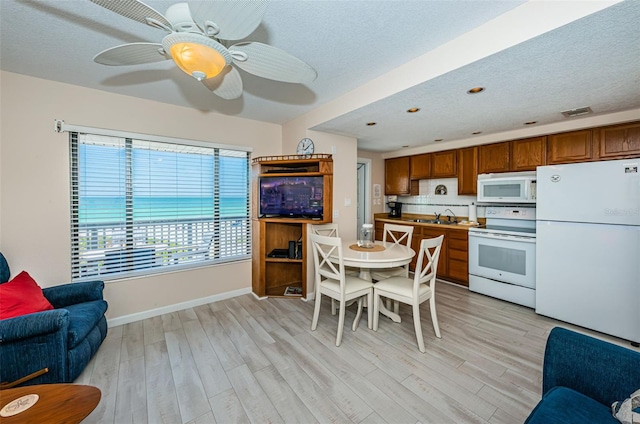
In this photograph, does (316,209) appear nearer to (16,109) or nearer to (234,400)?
(234,400)

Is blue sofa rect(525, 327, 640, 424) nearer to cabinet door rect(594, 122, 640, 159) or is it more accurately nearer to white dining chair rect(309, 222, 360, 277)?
white dining chair rect(309, 222, 360, 277)

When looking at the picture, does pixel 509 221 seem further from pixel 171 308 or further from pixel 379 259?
pixel 171 308

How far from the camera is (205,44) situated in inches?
48.9

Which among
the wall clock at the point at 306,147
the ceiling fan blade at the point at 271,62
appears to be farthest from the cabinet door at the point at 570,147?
the ceiling fan blade at the point at 271,62

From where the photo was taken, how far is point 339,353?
223 centimetres

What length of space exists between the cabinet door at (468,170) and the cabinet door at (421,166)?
56 centimetres

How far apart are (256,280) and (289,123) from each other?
2316mm

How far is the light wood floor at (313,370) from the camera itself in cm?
162

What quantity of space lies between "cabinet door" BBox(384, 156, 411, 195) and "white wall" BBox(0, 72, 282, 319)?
3910mm

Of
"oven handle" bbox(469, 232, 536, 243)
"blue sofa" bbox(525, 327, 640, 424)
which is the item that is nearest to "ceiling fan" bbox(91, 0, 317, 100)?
"blue sofa" bbox(525, 327, 640, 424)

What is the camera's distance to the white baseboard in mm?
2766

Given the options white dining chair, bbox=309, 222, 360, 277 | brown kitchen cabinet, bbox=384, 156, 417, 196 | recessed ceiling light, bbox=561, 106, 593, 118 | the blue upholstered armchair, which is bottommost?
the blue upholstered armchair

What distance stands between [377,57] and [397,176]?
3393 millimetres

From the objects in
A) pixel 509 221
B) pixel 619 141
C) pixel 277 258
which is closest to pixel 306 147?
pixel 277 258
